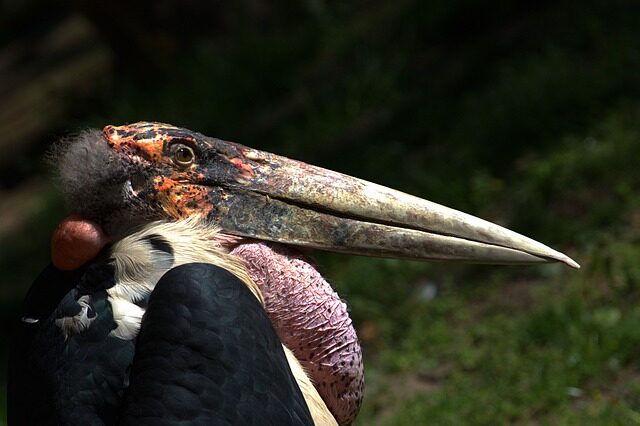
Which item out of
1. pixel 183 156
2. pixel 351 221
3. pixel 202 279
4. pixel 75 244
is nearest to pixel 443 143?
pixel 351 221

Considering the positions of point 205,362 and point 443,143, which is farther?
point 443,143

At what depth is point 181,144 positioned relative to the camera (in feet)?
11.1

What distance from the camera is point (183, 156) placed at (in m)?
3.38

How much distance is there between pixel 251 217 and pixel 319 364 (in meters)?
0.47

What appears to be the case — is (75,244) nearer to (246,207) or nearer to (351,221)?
(246,207)

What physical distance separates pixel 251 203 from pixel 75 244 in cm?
52

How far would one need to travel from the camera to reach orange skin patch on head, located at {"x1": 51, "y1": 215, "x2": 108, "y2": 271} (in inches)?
126

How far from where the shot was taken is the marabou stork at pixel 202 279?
2898 millimetres

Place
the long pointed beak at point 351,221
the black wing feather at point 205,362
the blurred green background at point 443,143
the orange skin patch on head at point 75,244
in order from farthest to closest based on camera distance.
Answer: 1. the blurred green background at point 443,143
2. the long pointed beak at point 351,221
3. the orange skin patch on head at point 75,244
4. the black wing feather at point 205,362

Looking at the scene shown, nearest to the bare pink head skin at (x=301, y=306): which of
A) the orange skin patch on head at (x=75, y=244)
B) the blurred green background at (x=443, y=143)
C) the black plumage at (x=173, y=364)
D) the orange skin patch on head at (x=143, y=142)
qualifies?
the orange skin patch on head at (x=75, y=244)

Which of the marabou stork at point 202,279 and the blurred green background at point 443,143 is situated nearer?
the marabou stork at point 202,279

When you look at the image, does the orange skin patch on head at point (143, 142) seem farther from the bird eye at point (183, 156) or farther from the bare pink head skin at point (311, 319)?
the bare pink head skin at point (311, 319)

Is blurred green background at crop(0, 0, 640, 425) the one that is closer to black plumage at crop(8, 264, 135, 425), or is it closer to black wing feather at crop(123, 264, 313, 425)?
black wing feather at crop(123, 264, 313, 425)

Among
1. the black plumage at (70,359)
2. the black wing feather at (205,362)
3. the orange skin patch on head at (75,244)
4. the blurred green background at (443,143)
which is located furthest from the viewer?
the blurred green background at (443,143)
